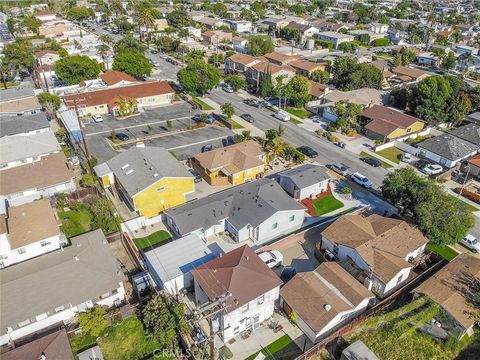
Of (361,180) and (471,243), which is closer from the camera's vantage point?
(471,243)

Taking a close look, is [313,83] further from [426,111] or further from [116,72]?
[116,72]

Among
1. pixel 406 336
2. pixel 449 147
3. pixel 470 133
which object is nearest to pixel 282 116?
pixel 449 147

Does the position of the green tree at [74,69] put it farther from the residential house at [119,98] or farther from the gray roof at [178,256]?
the gray roof at [178,256]

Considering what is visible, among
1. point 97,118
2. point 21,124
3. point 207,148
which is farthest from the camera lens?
point 97,118

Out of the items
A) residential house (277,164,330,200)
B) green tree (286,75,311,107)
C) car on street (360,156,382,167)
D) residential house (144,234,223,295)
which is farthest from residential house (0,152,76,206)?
green tree (286,75,311,107)

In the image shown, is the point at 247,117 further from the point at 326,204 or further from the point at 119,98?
the point at 326,204

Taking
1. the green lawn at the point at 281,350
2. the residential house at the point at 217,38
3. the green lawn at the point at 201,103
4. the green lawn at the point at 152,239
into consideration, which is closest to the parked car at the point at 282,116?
the green lawn at the point at 201,103

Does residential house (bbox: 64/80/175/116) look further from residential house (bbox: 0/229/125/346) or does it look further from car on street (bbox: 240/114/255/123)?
residential house (bbox: 0/229/125/346)

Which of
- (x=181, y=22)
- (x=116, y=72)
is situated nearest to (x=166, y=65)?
(x=116, y=72)
